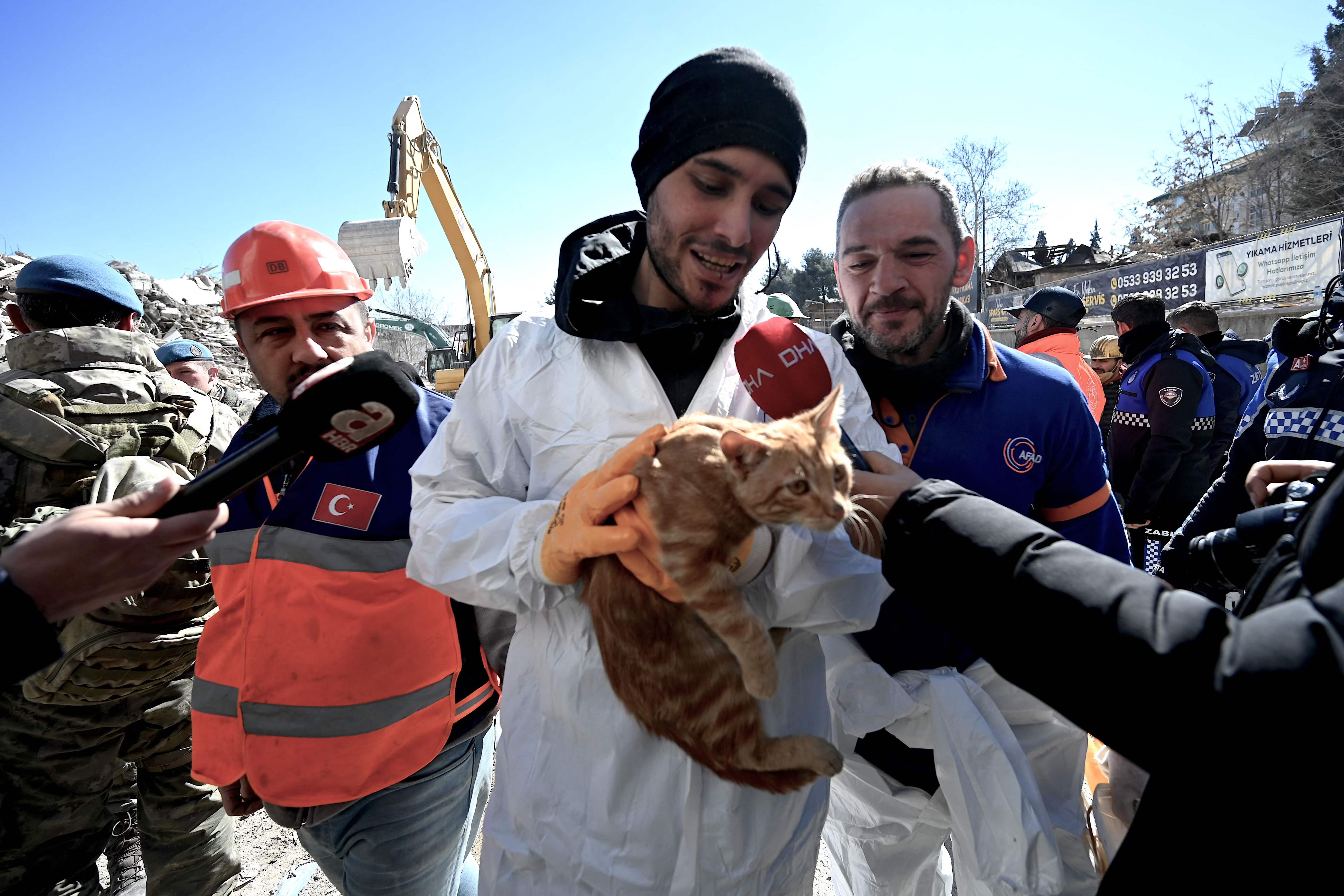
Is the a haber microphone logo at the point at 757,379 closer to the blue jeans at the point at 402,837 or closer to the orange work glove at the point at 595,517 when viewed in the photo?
the orange work glove at the point at 595,517

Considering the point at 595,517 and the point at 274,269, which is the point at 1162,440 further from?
the point at 274,269

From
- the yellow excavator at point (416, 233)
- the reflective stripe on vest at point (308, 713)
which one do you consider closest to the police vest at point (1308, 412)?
the reflective stripe on vest at point (308, 713)

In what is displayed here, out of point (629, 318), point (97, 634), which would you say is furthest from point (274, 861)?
point (629, 318)

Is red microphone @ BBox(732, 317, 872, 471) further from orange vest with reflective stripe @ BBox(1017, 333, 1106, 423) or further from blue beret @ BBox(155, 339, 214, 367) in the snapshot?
blue beret @ BBox(155, 339, 214, 367)

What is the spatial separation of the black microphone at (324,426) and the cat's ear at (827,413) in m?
1.02

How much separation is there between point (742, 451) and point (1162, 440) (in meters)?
5.43

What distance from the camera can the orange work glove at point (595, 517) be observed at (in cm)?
141

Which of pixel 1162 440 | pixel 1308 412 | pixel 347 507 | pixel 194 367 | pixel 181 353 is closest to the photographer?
pixel 347 507

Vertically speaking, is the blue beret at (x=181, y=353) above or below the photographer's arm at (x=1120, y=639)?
above

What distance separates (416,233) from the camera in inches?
502

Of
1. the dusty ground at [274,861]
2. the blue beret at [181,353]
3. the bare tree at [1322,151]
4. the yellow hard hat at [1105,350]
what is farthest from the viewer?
the bare tree at [1322,151]

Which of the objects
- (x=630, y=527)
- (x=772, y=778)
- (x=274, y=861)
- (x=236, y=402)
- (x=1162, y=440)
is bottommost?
(x=274, y=861)

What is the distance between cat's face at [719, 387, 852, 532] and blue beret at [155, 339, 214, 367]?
7490 millimetres

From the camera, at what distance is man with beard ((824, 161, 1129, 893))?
2143 mm
